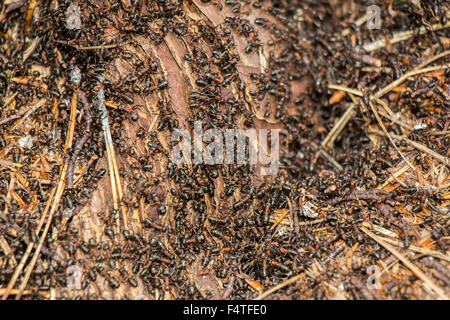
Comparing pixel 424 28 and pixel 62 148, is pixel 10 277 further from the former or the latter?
pixel 424 28

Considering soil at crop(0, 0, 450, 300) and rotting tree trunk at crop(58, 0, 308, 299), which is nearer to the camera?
soil at crop(0, 0, 450, 300)

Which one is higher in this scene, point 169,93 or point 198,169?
point 169,93

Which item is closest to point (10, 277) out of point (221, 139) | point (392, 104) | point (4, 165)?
point (4, 165)

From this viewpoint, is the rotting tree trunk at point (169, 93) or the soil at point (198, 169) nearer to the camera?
the soil at point (198, 169)

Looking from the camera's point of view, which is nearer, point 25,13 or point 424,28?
point 25,13
